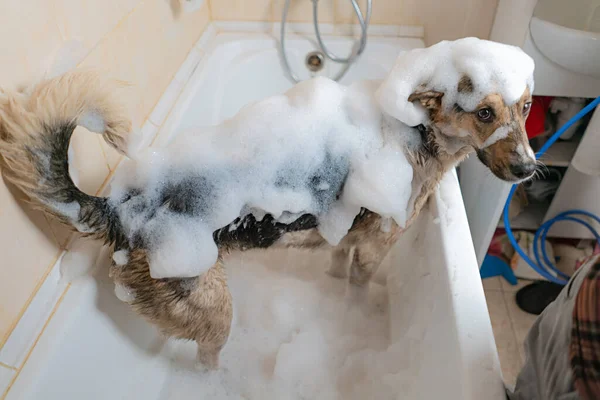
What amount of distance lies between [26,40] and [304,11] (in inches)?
44.7

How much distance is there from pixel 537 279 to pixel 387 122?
1.07 m

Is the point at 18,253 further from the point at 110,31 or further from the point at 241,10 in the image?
the point at 241,10

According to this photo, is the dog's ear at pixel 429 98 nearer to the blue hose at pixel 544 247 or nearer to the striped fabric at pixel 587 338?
the striped fabric at pixel 587 338

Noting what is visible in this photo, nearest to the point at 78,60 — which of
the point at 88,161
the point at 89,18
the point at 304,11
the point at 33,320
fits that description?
the point at 89,18

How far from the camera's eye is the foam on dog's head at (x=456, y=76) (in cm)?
87

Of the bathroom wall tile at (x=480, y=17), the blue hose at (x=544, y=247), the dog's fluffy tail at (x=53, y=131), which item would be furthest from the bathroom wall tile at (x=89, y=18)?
the blue hose at (x=544, y=247)

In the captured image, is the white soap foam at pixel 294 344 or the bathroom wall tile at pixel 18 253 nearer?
the bathroom wall tile at pixel 18 253

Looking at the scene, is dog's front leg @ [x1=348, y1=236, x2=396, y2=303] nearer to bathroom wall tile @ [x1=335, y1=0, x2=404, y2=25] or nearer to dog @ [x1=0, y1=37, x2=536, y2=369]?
dog @ [x1=0, y1=37, x2=536, y2=369]

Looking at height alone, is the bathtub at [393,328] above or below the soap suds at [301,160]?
below

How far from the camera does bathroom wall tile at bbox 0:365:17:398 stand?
75 centimetres

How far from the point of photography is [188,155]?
0.93 meters

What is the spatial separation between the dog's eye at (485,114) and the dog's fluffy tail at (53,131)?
680 mm

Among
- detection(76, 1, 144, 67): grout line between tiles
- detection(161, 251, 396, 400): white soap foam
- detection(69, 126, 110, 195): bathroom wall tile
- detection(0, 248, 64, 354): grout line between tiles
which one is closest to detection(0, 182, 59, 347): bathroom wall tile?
→ detection(0, 248, 64, 354): grout line between tiles

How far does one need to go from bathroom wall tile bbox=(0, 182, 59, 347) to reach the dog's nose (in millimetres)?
896
